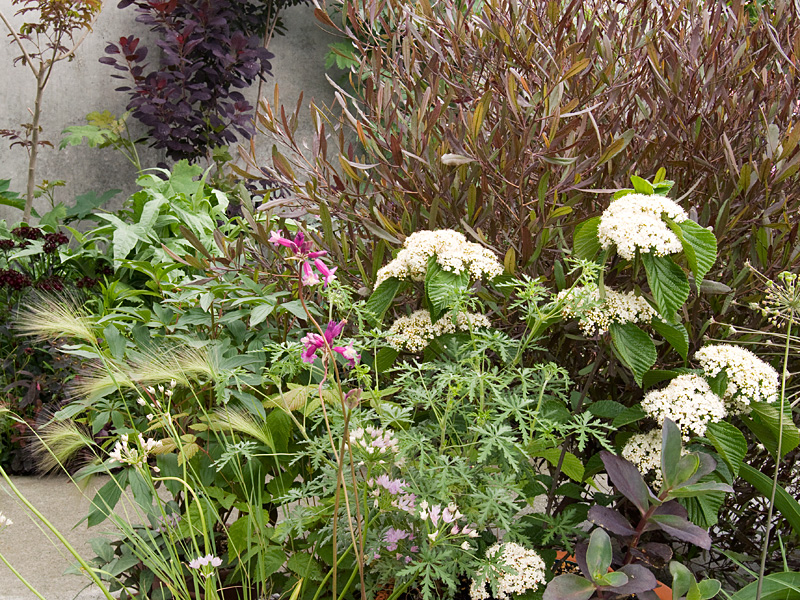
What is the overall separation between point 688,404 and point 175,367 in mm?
960

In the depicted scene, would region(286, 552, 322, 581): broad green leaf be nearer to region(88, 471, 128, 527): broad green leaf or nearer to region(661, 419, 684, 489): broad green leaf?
region(88, 471, 128, 527): broad green leaf

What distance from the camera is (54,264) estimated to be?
3.35m

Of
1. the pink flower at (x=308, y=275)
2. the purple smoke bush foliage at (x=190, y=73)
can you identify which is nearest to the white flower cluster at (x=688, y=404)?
the pink flower at (x=308, y=275)

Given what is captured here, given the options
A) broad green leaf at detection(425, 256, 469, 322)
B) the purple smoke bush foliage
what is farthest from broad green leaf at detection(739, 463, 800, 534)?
the purple smoke bush foliage

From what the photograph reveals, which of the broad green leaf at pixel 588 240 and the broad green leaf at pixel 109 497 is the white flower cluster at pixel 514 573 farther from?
the broad green leaf at pixel 109 497

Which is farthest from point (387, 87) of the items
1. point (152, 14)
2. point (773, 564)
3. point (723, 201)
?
point (152, 14)

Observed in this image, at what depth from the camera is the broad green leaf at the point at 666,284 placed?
3.47ft

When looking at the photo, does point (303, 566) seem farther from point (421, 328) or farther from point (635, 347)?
point (635, 347)

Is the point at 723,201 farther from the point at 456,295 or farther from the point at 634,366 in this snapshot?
the point at 456,295

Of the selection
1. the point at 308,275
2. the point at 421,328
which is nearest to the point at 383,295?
the point at 421,328

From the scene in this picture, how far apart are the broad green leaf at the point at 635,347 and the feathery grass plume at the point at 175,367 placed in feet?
2.33

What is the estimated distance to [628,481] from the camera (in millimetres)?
1062

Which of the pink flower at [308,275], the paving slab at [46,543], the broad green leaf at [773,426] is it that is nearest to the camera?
the pink flower at [308,275]

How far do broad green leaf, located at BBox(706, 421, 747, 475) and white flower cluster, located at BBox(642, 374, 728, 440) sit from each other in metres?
0.02
